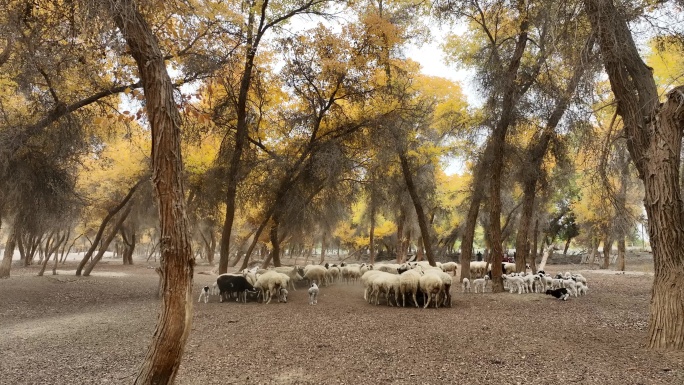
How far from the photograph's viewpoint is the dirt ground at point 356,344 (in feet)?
18.1

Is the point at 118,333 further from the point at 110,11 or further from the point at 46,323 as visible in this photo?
the point at 110,11

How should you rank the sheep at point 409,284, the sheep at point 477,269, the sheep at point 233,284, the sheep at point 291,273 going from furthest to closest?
1. the sheep at point 477,269
2. the sheep at point 291,273
3. the sheep at point 233,284
4. the sheep at point 409,284

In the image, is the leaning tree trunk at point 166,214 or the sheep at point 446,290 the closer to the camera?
the leaning tree trunk at point 166,214

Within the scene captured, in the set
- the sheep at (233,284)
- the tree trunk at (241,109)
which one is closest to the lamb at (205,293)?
the sheep at (233,284)

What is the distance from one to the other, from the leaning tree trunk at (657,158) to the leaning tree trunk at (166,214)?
6407 mm

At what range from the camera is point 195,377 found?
554 cm

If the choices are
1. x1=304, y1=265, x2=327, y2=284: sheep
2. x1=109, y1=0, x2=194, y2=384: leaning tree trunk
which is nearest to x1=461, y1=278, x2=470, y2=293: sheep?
x1=304, y1=265, x2=327, y2=284: sheep

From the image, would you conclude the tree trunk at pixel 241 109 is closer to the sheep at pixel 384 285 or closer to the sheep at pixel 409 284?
the sheep at pixel 384 285

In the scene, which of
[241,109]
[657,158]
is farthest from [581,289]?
[241,109]

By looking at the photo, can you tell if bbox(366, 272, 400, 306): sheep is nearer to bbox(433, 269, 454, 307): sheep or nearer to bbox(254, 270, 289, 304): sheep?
bbox(433, 269, 454, 307): sheep

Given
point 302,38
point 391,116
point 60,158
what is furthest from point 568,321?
point 60,158

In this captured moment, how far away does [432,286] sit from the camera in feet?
36.9

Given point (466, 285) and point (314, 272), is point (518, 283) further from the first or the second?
point (314, 272)

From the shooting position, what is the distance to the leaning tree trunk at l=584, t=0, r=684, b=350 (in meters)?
6.19
